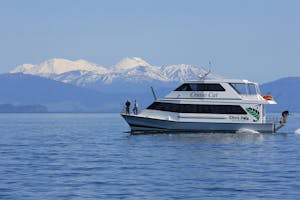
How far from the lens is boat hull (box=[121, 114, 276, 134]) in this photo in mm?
65812

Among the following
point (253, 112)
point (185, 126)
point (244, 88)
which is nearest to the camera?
point (185, 126)

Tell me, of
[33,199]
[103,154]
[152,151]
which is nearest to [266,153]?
[152,151]

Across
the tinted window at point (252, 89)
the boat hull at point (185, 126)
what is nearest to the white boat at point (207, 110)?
the boat hull at point (185, 126)

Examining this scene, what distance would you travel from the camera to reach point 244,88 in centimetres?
6731

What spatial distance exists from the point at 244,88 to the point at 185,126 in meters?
6.58

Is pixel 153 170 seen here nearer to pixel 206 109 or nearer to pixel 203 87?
pixel 206 109

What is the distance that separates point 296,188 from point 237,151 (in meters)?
18.2

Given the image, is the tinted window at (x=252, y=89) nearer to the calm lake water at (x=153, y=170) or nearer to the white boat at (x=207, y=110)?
the white boat at (x=207, y=110)

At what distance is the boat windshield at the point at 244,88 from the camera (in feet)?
218

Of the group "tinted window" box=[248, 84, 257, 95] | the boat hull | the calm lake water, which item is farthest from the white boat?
the calm lake water

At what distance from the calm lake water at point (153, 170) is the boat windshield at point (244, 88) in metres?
9.07

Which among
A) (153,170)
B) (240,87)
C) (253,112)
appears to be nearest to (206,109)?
(240,87)

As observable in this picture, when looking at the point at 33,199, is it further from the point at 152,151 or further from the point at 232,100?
the point at 232,100

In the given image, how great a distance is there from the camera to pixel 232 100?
65.8 metres
